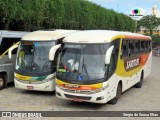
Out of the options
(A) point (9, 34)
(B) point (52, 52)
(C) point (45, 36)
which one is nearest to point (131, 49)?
(C) point (45, 36)

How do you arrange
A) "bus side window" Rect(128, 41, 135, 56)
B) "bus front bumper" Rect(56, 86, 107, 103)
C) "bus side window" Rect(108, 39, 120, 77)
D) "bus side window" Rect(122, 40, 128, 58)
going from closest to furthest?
"bus front bumper" Rect(56, 86, 107, 103), "bus side window" Rect(108, 39, 120, 77), "bus side window" Rect(122, 40, 128, 58), "bus side window" Rect(128, 41, 135, 56)

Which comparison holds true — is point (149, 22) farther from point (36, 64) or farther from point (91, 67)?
point (91, 67)

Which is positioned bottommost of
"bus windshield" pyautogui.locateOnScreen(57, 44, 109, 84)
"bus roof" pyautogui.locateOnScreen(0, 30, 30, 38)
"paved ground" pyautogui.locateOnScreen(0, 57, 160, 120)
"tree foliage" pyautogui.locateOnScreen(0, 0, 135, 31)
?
"paved ground" pyautogui.locateOnScreen(0, 57, 160, 120)

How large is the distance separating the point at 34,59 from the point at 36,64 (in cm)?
23

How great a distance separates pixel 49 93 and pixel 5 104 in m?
3.03

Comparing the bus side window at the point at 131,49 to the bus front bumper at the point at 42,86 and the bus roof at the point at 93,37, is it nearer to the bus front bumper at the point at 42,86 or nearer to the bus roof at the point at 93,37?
the bus roof at the point at 93,37

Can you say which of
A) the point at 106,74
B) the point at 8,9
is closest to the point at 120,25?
the point at 8,9

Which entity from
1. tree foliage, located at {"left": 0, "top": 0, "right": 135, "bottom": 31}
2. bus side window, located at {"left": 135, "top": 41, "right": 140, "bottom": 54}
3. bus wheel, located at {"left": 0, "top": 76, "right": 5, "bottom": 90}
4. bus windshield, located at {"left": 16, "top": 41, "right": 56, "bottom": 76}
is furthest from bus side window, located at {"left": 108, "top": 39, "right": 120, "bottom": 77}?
tree foliage, located at {"left": 0, "top": 0, "right": 135, "bottom": 31}

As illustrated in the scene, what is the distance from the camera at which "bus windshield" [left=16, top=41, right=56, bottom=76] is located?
1407 centimetres

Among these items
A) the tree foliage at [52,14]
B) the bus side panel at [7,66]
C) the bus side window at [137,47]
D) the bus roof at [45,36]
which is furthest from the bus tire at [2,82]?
the bus side window at [137,47]

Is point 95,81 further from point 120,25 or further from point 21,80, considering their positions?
point 120,25

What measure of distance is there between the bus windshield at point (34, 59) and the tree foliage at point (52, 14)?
4.22 metres

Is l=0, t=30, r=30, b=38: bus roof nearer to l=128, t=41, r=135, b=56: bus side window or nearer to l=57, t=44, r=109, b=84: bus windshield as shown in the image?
l=57, t=44, r=109, b=84: bus windshield

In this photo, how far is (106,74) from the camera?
11750 millimetres
